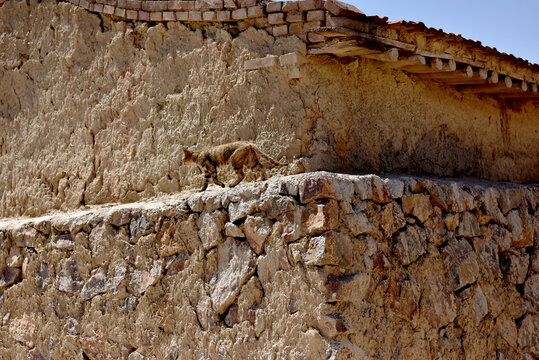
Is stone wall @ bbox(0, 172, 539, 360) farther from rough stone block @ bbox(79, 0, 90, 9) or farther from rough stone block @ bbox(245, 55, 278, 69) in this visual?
rough stone block @ bbox(79, 0, 90, 9)

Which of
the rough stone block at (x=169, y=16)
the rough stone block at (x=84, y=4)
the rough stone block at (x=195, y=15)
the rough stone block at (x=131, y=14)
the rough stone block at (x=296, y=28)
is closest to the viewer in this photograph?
the rough stone block at (x=296, y=28)

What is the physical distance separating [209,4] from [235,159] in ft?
4.75

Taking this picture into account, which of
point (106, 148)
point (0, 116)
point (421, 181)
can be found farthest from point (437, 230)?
point (0, 116)

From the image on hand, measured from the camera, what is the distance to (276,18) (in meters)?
5.99

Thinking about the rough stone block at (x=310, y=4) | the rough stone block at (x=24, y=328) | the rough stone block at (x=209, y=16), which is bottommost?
the rough stone block at (x=24, y=328)

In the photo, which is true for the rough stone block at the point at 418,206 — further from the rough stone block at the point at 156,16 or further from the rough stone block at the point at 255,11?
the rough stone block at the point at 156,16

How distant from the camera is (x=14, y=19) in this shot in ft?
25.8

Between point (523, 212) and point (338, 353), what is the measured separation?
119 inches

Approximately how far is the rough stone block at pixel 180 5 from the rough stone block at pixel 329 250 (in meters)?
2.49

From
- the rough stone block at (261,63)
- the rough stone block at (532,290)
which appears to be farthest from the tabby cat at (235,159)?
the rough stone block at (532,290)

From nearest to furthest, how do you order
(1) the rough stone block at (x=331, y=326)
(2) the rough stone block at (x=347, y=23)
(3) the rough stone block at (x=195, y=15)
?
(1) the rough stone block at (x=331, y=326)
(2) the rough stone block at (x=347, y=23)
(3) the rough stone block at (x=195, y=15)

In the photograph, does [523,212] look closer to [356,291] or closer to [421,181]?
[421,181]

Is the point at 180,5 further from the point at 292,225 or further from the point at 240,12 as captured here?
the point at 292,225

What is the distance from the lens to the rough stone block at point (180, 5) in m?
6.38
